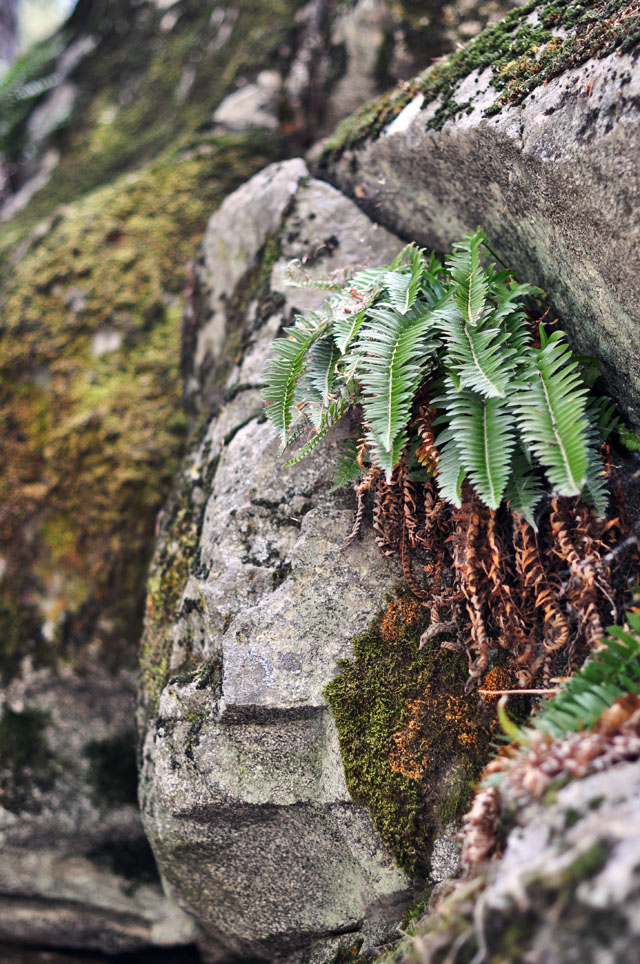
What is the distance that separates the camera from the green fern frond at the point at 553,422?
2238 mm

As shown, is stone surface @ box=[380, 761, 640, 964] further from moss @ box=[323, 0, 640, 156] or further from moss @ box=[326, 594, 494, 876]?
moss @ box=[323, 0, 640, 156]

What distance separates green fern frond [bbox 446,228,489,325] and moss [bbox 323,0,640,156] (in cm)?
73

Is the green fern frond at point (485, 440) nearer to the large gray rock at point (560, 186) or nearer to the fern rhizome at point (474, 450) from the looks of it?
the fern rhizome at point (474, 450)

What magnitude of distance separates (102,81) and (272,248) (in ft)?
17.1

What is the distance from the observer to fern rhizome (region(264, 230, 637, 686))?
2416mm

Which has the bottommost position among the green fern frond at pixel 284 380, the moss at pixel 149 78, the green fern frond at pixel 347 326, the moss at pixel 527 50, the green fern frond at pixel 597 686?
the green fern frond at pixel 597 686

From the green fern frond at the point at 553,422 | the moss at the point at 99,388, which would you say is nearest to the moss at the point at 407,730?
the green fern frond at the point at 553,422

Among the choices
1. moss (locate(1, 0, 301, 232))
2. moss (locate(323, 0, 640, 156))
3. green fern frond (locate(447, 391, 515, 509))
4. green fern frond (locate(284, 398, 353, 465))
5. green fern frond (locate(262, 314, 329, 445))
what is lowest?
green fern frond (locate(447, 391, 515, 509))

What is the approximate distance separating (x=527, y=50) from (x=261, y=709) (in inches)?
127

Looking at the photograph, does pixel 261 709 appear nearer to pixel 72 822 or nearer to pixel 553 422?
pixel 553 422

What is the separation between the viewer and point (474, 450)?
241 centimetres

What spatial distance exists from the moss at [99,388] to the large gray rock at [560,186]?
7.70 feet

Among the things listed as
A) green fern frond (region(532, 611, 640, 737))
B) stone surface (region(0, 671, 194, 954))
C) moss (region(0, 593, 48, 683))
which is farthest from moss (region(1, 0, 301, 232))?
green fern frond (region(532, 611, 640, 737))

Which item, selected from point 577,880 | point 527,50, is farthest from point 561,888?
point 527,50
